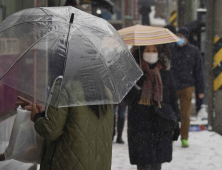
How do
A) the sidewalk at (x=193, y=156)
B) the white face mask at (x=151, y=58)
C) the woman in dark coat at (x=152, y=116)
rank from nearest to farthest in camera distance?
the woman in dark coat at (x=152, y=116) < the white face mask at (x=151, y=58) < the sidewalk at (x=193, y=156)

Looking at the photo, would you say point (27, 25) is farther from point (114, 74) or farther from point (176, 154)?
point (176, 154)

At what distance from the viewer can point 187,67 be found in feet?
24.0

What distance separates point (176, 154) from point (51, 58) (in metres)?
4.33

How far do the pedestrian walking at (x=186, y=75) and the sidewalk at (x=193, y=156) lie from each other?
1.09ft

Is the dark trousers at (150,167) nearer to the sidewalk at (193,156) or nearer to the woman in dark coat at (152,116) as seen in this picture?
the woman in dark coat at (152,116)

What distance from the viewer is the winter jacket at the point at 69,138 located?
2910 mm

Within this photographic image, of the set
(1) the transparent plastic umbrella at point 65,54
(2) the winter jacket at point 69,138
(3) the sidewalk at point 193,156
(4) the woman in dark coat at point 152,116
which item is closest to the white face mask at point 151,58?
(4) the woman in dark coat at point 152,116

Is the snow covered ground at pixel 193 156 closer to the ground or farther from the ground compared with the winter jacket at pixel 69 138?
closer to the ground

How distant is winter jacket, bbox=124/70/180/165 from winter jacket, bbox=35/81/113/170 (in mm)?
1371

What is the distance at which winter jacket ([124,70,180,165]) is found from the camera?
14.5 feet

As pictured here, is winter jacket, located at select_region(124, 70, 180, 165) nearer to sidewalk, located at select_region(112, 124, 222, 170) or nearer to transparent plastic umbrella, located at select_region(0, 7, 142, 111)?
transparent plastic umbrella, located at select_region(0, 7, 142, 111)

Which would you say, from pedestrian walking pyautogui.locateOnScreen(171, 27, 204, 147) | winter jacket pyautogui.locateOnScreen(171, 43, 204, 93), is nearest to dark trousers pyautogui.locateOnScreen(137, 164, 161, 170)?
pedestrian walking pyautogui.locateOnScreen(171, 27, 204, 147)

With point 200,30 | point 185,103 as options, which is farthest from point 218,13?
point 200,30

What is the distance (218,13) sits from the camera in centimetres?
853
